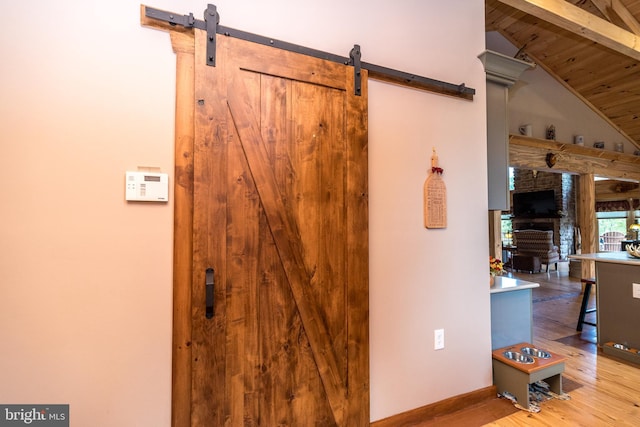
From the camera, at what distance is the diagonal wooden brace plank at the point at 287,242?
1.45m

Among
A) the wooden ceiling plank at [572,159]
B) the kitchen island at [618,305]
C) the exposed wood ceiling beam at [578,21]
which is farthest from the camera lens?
the wooden ceiling plank at [572,159]

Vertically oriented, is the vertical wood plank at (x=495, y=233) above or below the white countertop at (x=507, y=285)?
above

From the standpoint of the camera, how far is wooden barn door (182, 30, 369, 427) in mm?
1380

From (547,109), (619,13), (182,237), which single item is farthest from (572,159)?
(182,237)

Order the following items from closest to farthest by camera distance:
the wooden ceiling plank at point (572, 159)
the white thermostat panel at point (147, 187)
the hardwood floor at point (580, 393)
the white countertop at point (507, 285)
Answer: the white thermostat panel at point (147, 187) → the hardwood floor at point (580, 393) → the white countertop at point (507, 285) → the wooden ceiling plank at point (572, 159)

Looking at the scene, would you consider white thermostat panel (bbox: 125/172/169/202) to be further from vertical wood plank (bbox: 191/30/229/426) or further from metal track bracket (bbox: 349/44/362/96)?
metal track bracket (bbox: 349/44/362/96)

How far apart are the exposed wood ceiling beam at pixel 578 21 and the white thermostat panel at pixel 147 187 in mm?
2878

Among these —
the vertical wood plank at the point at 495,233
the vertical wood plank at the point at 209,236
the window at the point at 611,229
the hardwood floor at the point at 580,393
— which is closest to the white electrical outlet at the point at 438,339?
the hardwood floor at the point at 580,393

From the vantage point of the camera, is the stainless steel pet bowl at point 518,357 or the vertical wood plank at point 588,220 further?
the vertical wood plank at point 588,220

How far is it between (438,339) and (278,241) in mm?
1299

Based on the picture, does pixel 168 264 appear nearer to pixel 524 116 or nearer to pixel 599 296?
pixel 599 296

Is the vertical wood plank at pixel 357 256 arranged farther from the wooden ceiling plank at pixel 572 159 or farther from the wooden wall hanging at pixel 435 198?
the wooden ceiling plank at pixel 572 159

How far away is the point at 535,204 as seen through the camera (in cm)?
888

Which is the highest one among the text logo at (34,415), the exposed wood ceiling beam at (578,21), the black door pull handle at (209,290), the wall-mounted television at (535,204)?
the exposed wood ceiling beam at (578,21)
